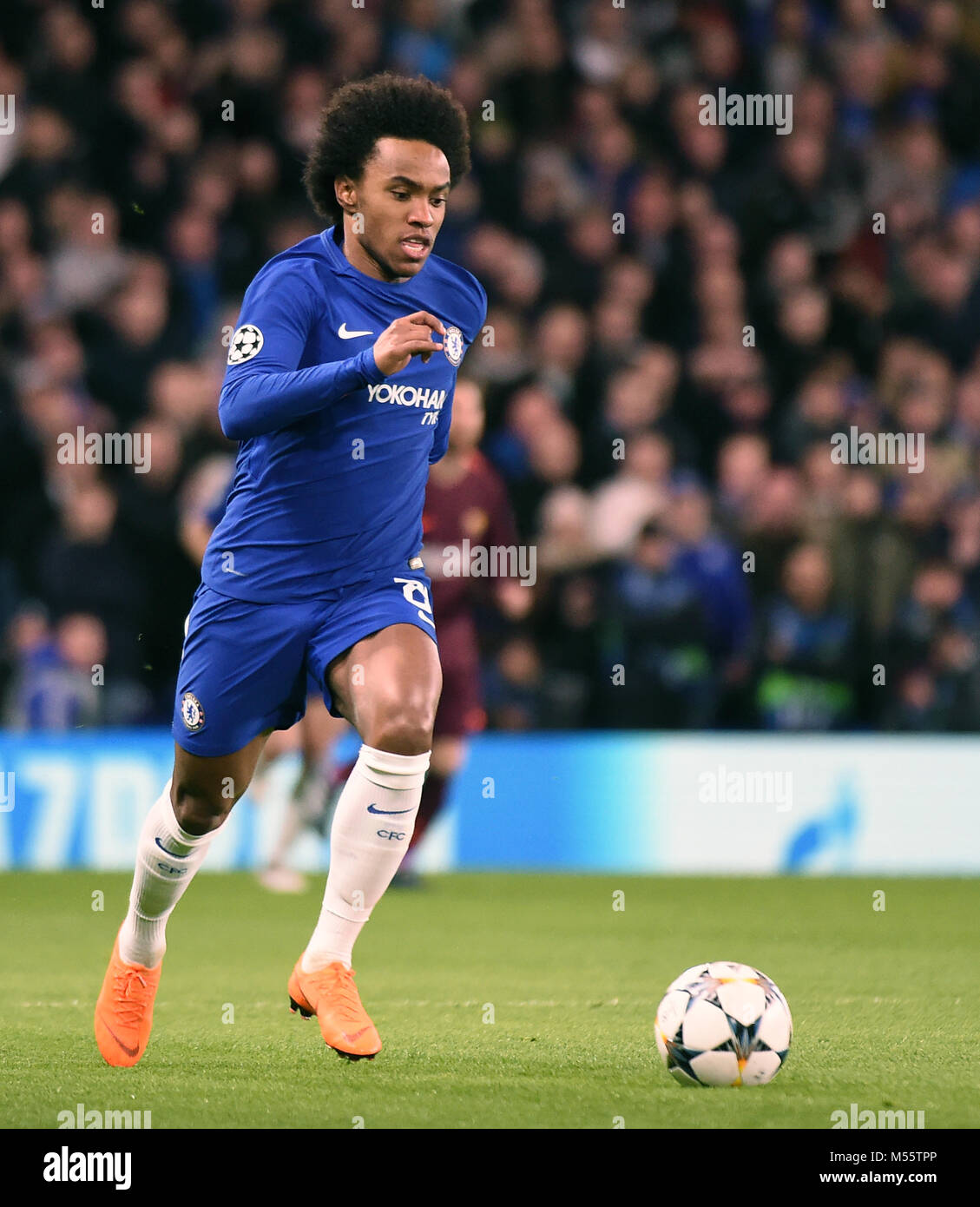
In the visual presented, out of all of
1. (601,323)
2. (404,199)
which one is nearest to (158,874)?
(404,199)

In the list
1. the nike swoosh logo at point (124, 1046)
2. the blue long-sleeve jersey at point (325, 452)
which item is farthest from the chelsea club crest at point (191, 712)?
the nike swoosh logo at point (124, 1046)

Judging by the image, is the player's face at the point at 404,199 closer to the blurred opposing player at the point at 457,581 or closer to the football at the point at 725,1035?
the football at the point at 725,1035

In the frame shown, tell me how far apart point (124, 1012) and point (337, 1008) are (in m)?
0.57

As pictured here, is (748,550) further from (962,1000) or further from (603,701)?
(962,1000)

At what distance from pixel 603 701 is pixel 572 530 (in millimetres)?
897

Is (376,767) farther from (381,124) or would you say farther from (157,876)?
(381,124)

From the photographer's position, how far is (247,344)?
4.54 metres

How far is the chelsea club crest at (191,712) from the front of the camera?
4.65 metres

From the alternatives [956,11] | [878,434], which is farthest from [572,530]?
[956,11]

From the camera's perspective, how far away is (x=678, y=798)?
981cm

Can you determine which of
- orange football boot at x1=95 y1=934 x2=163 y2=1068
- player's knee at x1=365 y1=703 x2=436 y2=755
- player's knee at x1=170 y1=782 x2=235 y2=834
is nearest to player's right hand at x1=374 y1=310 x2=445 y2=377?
player's knee at x1=365 y1=703 x2=436 y2=755

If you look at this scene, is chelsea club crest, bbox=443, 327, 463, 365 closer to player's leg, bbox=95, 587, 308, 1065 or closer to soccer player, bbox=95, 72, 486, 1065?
soccer player, bbox=95, 72, 486, 1065

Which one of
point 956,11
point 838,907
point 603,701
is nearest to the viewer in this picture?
point 838,907

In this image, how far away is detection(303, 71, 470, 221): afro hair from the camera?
15.5 feet
